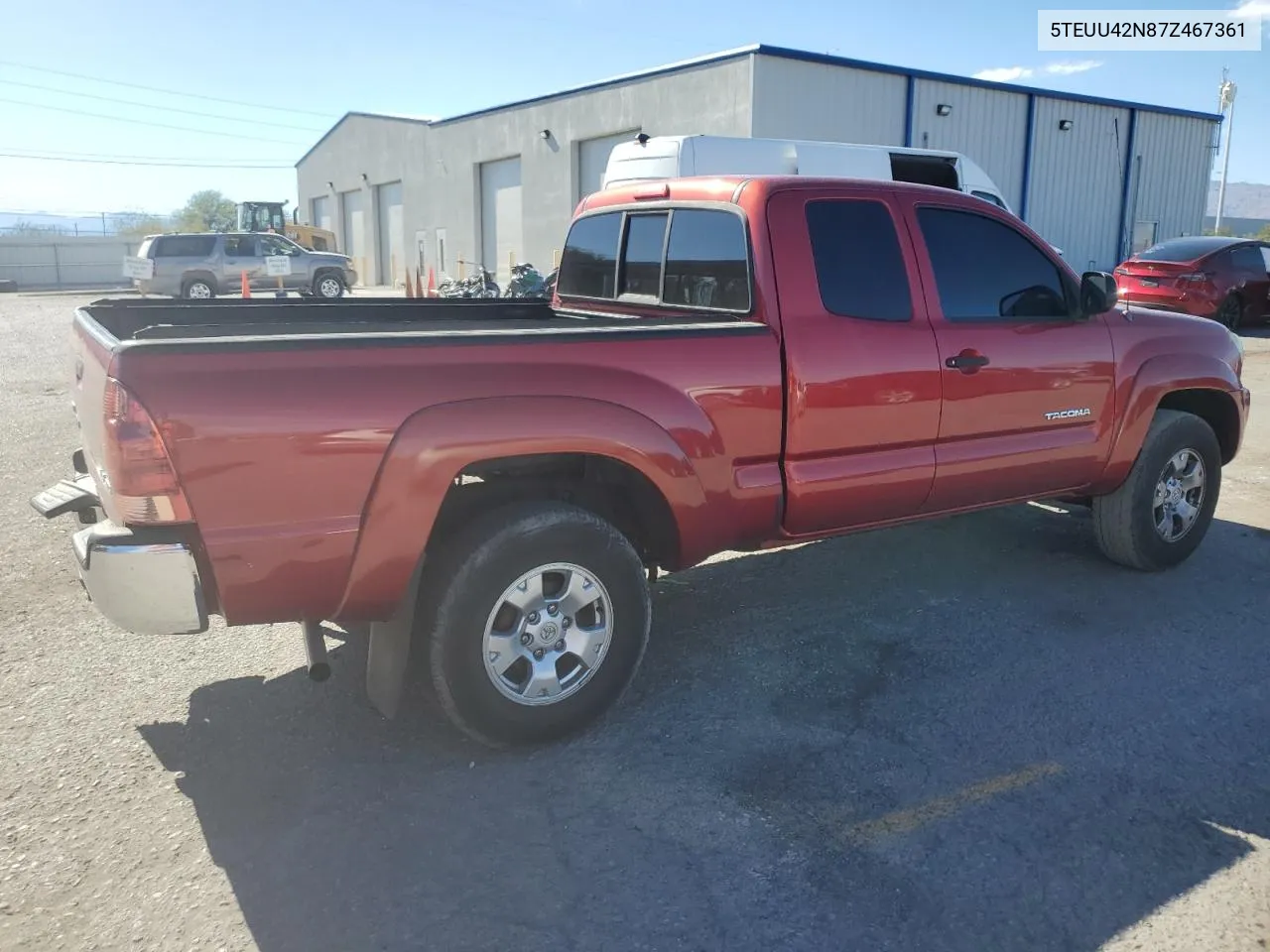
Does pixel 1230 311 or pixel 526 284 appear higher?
pixel 526 284

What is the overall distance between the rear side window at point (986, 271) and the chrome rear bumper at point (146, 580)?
3.21m

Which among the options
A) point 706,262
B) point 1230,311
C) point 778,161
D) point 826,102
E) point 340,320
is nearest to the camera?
point 706,262

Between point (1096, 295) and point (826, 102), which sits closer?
point (1096, 295)

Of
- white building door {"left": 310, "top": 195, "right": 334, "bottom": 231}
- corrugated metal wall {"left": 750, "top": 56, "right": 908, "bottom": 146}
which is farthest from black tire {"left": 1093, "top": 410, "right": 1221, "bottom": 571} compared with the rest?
white building door {"left": 310, "top": 195, "right": 334, "bottom": 231}

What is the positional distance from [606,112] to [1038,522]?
20791 millimetres

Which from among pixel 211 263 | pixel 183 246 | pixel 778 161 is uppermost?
pixel 778 161

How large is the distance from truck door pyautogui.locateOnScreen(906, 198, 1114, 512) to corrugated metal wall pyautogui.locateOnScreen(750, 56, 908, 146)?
1648 centimetres

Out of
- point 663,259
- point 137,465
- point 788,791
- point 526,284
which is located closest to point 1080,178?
point 526,284

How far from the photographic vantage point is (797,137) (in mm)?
21016

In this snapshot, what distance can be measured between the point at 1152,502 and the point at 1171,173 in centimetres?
2780

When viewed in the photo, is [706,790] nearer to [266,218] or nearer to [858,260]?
[858,260]

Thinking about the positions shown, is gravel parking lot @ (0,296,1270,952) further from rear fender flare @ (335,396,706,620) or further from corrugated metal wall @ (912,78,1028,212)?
corrugated metal wall @ (912,78,1028,212)

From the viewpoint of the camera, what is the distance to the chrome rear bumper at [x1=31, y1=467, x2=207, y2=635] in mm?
2857

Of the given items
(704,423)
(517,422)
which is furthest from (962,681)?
(517,422)
